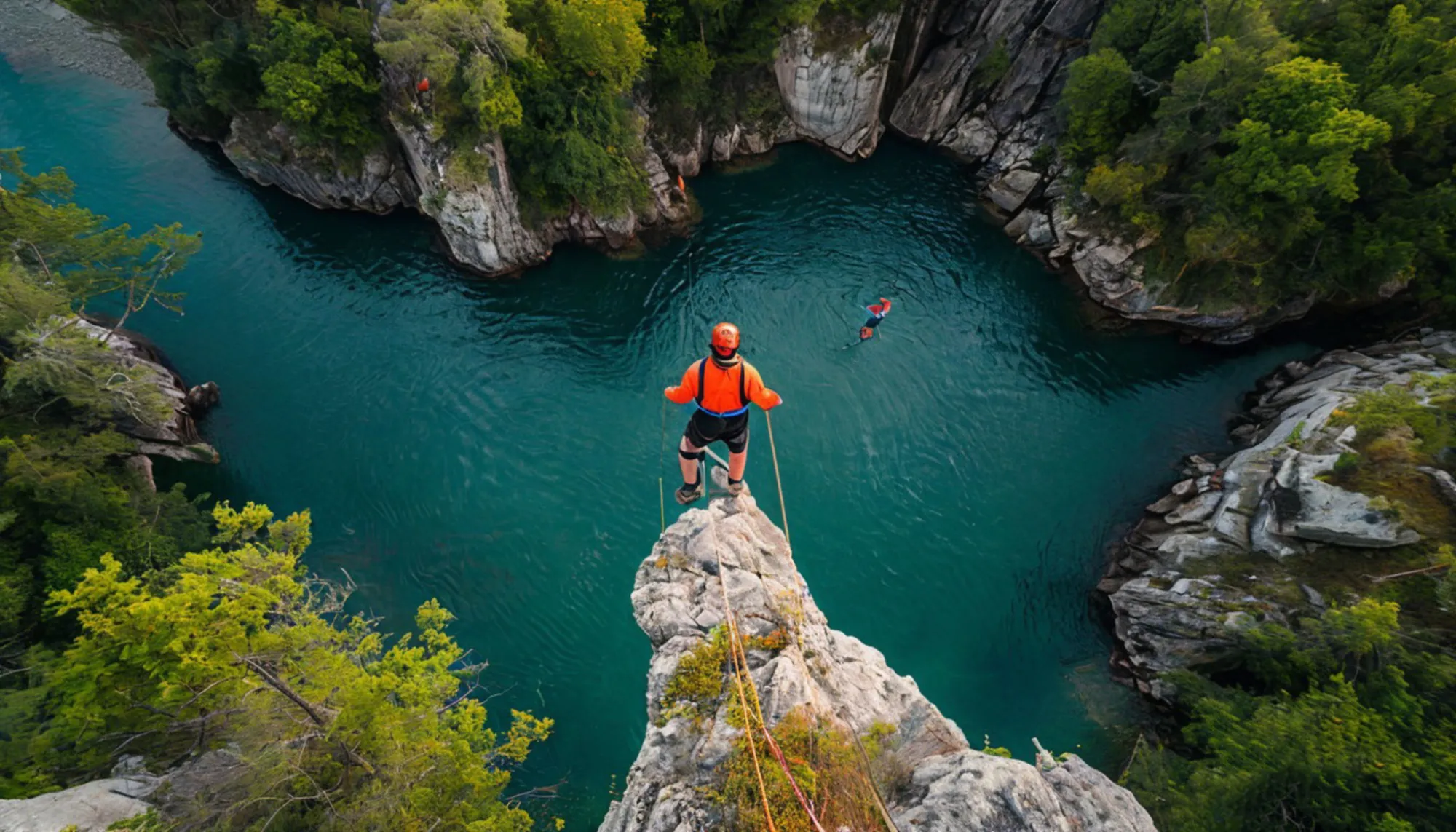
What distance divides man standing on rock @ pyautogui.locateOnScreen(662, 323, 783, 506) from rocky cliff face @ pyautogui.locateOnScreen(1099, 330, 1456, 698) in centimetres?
1191

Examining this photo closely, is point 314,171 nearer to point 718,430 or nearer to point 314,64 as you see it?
point 314,64

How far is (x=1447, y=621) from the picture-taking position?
11.0 metres

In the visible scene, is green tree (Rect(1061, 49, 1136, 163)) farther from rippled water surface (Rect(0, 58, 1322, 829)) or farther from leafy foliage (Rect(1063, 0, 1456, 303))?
rippled water surface (Rect(0, 58, 1322, 829))

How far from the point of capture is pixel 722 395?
8.67 metres

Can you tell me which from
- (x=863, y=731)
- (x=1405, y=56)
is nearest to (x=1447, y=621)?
(x=863, y=731)

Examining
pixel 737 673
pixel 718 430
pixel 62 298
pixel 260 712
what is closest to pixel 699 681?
pixel 737 673

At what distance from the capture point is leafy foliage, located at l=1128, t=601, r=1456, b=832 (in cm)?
938

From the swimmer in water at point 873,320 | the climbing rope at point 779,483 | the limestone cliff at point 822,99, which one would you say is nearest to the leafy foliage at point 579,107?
the limestone cliff at point 822,99

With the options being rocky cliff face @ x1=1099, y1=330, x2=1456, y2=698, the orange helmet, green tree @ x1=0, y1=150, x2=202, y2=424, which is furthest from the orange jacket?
green tree @ x1=0, y1=150, x2=202, y2=424

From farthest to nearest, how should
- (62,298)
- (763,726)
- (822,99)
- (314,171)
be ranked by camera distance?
(822,99) → (314,171) → (62,298) → (763,726)

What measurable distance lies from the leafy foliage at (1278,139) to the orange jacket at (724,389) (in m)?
17.9

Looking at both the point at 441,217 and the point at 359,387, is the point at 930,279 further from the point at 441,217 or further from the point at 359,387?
the point at 359,387

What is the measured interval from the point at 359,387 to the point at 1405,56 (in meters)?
31.1

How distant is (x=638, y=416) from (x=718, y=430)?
29.9 feet
